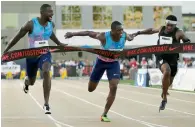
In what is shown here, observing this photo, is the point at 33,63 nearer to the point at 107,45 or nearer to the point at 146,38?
the point at 107,45

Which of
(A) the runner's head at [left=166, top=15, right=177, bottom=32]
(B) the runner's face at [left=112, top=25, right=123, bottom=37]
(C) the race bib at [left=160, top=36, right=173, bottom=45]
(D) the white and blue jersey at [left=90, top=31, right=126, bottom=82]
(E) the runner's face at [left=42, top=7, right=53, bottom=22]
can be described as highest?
(E) the runner's face at [left=42, top=7, right=53, bottom=22]

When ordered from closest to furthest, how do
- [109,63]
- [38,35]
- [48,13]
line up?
[48,13], [38,35], [109,63]

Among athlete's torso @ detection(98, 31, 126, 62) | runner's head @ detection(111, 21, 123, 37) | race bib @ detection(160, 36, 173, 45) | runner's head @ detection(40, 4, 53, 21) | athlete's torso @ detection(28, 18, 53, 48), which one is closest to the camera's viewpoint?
runner's head @ detection(40, 4, 53, 21)

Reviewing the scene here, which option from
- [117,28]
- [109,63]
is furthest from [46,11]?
[109,63]

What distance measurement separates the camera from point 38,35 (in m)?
11.4

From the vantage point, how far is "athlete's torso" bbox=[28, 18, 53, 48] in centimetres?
1138

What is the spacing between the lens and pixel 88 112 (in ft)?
49.0

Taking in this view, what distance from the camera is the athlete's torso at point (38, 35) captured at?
1138 centimetres

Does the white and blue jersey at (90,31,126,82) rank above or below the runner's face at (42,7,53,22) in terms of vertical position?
below

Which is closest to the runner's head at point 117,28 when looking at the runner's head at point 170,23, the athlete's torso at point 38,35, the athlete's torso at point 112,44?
the athlete's torso at point 112,44

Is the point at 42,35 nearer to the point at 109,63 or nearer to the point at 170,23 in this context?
the point at 109,63

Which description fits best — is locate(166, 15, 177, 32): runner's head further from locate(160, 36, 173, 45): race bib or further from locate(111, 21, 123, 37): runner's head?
locate(111, 21, 123, 37): runner's head

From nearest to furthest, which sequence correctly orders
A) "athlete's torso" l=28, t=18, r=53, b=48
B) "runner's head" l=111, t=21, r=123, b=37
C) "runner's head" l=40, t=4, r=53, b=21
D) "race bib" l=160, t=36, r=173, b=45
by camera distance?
"runner's head" l=40, t=4, r=53, b=21, "athlete's torso" l=28, t=18, r=53, b=48, "runner's head" l=111, t=21, r=123, b=37, "race bib" l=160, t=36, r=173, b=45

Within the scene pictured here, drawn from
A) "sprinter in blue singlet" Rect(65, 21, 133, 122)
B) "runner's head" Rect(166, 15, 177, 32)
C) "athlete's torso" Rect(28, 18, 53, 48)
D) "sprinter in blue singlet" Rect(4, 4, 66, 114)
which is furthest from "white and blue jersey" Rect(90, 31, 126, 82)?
"athlete's torso" Rect(28, 18, 53, 48)
